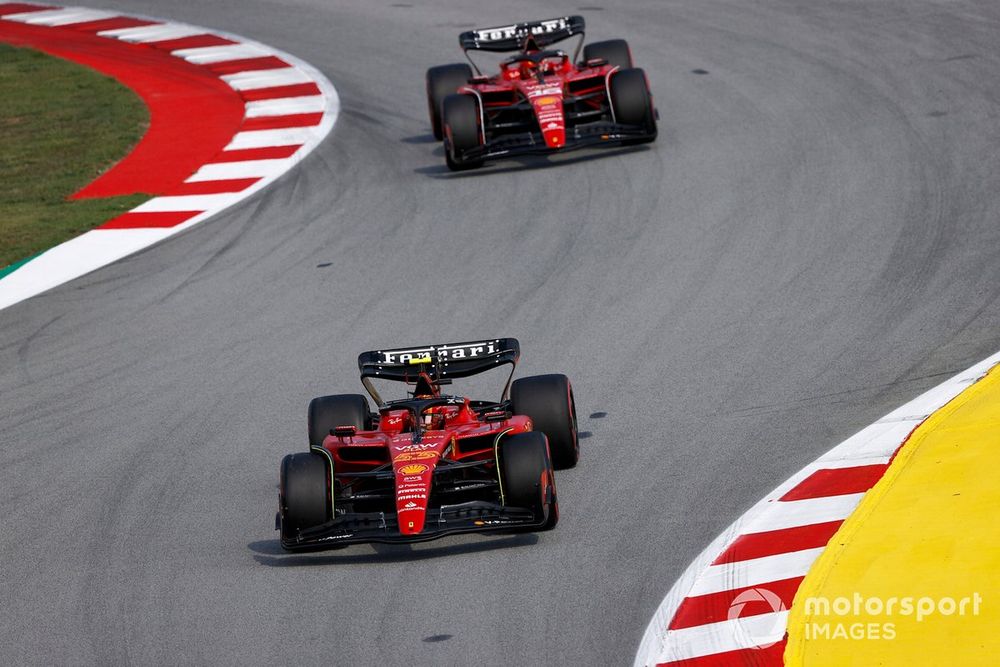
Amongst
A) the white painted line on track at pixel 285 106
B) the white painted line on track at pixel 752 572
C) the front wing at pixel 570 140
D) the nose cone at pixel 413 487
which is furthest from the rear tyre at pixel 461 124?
the white painted line on track at pixel 752 572

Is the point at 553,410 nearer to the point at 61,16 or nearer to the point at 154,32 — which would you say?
the point at 154,32

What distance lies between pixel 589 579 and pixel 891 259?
5140mm

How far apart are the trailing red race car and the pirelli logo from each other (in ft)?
17.6

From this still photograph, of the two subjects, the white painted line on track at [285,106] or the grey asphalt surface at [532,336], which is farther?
the white painted line on track at [285,106]

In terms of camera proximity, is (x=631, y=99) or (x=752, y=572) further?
(x=631, y=99)

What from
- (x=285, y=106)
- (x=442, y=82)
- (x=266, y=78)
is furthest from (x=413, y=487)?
(x=266, y=78)

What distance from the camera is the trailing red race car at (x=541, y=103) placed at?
13727mm

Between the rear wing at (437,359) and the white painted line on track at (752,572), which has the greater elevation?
the rear wing at (437,359)

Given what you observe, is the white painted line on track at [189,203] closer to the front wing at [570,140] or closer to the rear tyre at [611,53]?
the front wing at [570,140]

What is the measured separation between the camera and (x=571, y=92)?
566 inches

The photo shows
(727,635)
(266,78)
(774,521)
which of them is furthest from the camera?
(266,78)

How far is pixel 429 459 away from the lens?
7.51 meters

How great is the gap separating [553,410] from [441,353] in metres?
0.74

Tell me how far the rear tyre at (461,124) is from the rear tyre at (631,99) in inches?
50.5
